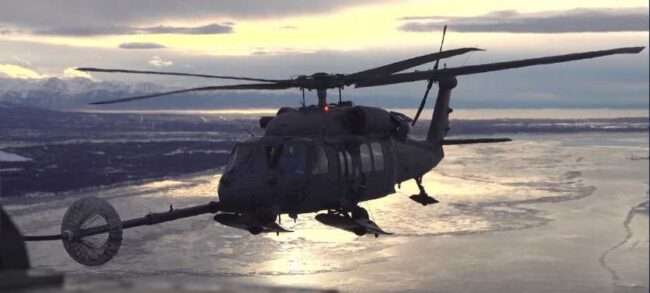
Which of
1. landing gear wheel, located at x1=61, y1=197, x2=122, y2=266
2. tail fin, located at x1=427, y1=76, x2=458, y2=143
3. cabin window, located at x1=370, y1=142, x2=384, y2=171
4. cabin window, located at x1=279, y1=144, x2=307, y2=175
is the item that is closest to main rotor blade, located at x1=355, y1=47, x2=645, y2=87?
cabin window, located at x1=370, y1=142, x2=384, y2=171

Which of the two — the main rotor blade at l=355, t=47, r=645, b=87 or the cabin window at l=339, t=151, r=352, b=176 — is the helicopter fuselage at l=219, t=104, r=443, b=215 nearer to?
the cabin window at l=339, t=151, r=352, b=176

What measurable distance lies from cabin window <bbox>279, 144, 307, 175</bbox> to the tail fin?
6.12 metres

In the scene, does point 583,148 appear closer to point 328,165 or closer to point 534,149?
point 534,149

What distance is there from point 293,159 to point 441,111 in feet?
23.7

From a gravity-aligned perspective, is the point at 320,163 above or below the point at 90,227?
above

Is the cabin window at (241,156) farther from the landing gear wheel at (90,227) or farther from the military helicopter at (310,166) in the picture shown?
the landing gear wheel at (90,227)

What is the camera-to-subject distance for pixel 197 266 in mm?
28875

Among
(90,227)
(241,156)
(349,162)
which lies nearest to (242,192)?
(241,156)

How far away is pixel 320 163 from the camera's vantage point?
13.7 metres

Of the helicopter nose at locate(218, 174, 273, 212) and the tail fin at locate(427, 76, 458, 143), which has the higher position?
the tail fin at locate(427, 76, 458, 143)

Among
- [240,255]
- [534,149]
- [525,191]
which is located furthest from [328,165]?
[534,149]

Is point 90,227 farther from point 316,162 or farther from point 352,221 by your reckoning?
point 352,221

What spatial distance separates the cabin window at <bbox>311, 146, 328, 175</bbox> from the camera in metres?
13.6

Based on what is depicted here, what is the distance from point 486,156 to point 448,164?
1003 centimetres
